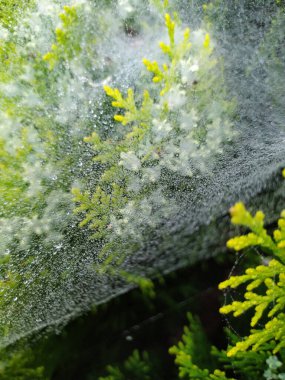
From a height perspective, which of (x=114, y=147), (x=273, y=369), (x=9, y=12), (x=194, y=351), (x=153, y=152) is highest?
(x=9, y=12)

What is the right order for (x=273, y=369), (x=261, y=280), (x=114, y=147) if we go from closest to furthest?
(x=261, y=280)
(x=273, y=369)
(x=114, y=147)

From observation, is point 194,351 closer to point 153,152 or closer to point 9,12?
point 153,152

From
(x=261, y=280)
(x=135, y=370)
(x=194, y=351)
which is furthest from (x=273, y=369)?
(x=135, y=370)

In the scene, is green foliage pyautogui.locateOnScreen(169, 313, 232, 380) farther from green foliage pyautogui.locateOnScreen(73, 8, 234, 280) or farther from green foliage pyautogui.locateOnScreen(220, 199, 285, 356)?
green foliage pyautogui.locateOnScreen(73, 8, 234, 280)

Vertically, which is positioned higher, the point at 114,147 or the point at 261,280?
the point at 114,147

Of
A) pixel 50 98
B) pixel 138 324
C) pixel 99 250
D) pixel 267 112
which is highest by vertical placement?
pixel 50 98

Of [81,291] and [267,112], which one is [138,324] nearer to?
[81,291]

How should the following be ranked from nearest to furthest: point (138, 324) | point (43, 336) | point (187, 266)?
point (43, 336) < point (187, 266) < point (138, 324)

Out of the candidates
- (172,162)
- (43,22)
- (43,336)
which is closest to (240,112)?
(172,162)

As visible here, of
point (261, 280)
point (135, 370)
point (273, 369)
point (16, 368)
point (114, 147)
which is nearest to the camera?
point (261, 280)
